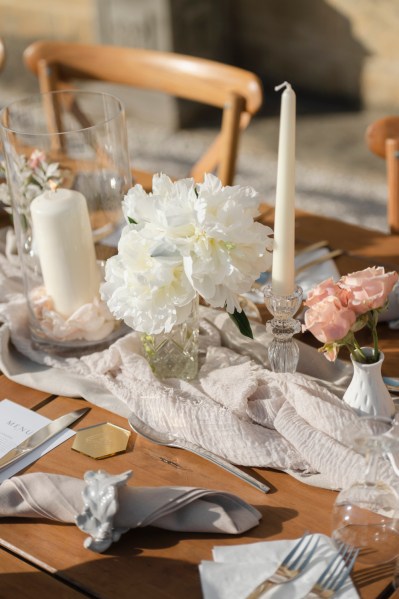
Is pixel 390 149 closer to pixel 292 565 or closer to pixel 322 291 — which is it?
pixel 322 291

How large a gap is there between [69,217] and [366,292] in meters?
0.46

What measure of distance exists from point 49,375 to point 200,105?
3.38 m

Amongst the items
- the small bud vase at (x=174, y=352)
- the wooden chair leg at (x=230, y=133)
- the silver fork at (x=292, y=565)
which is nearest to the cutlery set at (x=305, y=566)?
the silver fork at (x=292, y=565)

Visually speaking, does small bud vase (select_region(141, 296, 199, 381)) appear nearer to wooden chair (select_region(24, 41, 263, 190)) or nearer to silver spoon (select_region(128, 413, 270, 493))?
silver spoon (select_region(128, 413, 270, 493))

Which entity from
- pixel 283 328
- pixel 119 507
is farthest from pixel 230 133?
pixel 119 507

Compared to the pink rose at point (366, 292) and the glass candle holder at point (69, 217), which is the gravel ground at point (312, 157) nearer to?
the glass candle holder at point (69, 217)

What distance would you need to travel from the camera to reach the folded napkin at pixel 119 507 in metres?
0.95

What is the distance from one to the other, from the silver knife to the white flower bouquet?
0.19 metres

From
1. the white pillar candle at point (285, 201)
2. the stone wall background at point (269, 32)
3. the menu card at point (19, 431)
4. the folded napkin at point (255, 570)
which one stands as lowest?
the stone wall background at point (269, 32)

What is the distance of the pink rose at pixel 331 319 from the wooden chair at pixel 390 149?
813 mm

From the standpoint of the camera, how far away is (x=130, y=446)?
1125mm

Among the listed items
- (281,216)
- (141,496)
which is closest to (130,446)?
(141,496)

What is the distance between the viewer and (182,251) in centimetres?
102

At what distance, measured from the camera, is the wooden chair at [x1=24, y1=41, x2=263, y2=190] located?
1914 millimetres
